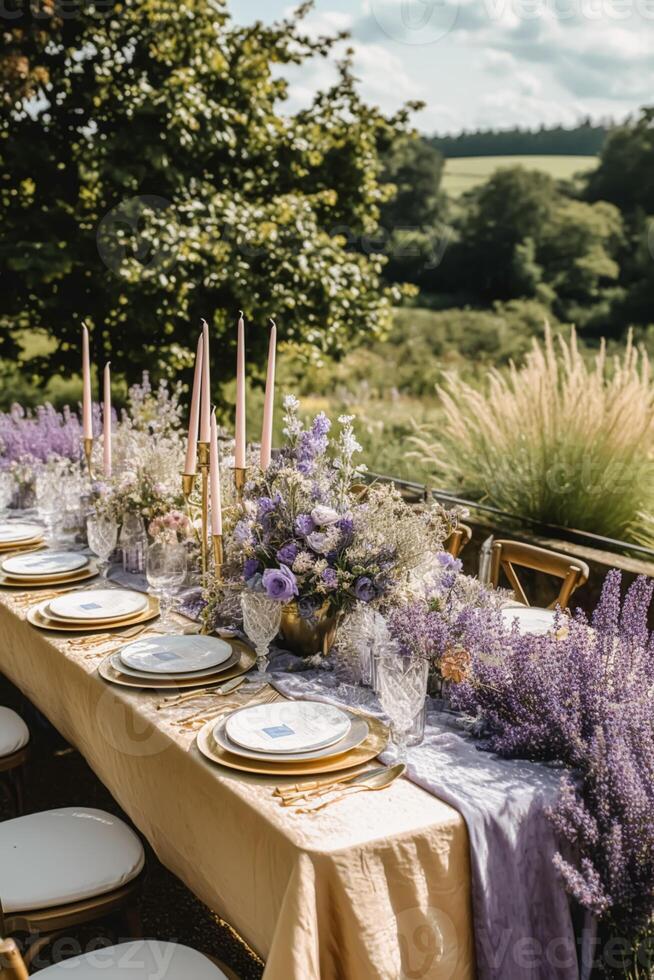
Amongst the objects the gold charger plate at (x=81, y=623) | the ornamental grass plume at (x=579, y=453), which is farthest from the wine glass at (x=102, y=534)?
the ornamental grass plume at (x=579, y=453)

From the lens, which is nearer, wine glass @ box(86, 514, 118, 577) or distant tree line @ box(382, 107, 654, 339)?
wine glass @ box(86, 514, 118, 577)

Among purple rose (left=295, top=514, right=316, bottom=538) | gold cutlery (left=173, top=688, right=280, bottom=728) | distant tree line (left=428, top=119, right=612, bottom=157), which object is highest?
distant tree line (left=428, top=119, right=612, bottom=157)

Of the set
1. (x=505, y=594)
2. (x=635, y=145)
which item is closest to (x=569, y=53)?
(x=635, y=145)

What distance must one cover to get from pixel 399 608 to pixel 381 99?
898 cm

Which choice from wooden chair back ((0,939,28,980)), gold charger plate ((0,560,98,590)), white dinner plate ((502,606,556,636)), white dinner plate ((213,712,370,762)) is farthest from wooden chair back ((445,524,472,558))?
wooden chair back ((0,939,28,980))

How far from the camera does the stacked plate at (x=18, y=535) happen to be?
3.21 metres

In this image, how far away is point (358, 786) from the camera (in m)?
1.57

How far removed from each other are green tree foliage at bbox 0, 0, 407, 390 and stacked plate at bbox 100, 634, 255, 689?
225 inches

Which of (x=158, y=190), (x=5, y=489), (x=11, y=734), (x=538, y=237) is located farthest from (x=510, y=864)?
(x=538, y=237)

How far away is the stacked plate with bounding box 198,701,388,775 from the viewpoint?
5.34 ft

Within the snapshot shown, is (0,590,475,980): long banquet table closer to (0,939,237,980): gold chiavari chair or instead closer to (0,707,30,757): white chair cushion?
(0,939,237,980): gold chiavari chair

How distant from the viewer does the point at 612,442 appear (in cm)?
450

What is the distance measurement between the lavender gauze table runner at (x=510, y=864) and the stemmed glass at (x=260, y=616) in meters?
0.48

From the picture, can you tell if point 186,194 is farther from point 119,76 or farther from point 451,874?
point 451,874
